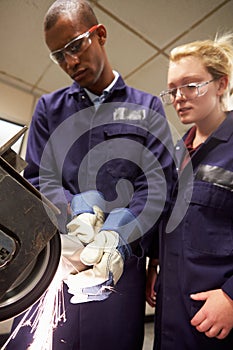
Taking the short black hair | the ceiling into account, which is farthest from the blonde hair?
the ceiling

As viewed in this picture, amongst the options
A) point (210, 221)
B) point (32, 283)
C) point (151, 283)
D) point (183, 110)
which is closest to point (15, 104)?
point (183, 110)

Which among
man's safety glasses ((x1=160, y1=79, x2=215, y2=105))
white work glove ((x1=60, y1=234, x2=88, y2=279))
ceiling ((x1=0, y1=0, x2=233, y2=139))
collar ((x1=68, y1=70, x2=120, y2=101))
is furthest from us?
ceiling ((x1=0, y1=0, x2=233, y2=139))

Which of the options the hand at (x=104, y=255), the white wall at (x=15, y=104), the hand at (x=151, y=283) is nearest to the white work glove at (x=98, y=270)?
the hand at (x=104, y=255)

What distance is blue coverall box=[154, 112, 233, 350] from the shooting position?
0.82m

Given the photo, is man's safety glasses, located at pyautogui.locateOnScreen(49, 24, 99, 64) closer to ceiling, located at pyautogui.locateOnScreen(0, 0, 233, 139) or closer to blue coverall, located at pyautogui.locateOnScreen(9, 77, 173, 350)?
blue coverall, located at pyautogui.locateOnScreen(9, 77, 173, 350)

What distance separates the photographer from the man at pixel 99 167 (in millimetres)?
725

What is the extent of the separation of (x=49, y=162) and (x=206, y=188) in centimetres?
57

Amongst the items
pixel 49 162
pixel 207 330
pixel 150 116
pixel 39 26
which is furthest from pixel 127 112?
pixel 39 26

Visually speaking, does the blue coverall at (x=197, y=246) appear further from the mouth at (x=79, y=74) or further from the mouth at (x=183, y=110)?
the mouth at (x=79, y=74)

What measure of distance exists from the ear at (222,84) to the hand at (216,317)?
823mm

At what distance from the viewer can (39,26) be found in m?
1.74

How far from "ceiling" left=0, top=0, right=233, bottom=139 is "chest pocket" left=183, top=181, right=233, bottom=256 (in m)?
1.24

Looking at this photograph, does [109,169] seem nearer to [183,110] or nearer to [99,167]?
[99,167]

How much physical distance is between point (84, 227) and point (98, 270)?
4.5 inches
